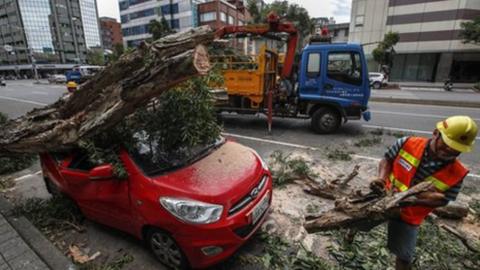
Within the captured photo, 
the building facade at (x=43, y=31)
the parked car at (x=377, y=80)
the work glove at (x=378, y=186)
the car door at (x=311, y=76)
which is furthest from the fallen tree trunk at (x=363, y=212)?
the building facade at (x=43, y=31)

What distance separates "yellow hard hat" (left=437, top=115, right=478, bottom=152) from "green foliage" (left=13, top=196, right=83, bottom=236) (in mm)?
4153

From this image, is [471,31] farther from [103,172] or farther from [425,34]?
[103,172]

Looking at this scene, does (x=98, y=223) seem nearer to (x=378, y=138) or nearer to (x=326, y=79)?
(x=326, y=79)

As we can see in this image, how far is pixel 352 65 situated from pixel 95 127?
6246 millimetres

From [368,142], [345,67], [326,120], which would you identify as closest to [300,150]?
[326,120]

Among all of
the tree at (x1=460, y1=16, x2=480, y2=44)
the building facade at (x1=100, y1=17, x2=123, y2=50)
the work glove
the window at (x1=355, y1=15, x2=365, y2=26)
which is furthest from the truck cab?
the building facade at (x1=100, y1=17, x2=123, y2=50)

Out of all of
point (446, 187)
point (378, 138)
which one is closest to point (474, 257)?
point (446, 187)

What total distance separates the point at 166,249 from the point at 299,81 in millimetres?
5899

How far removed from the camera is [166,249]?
251cm

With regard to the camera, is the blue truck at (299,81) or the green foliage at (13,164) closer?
the green foliage at (13,164)

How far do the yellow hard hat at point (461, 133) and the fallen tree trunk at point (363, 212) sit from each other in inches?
12.5

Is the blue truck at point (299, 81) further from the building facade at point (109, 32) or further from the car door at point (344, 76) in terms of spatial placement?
the building facade at point (109, 32)

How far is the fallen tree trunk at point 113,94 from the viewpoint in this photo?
2.21 metres

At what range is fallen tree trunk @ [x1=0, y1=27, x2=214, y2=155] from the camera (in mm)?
2215
